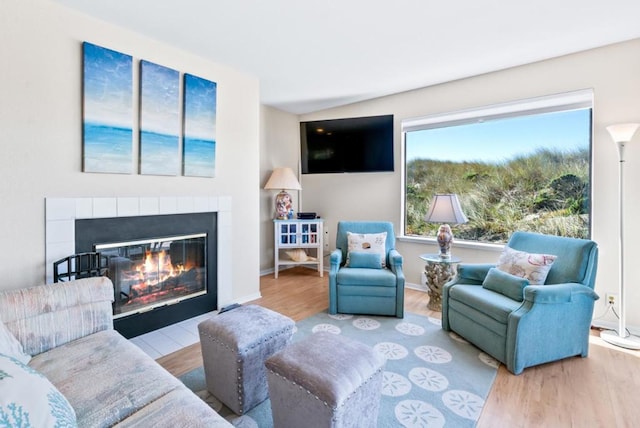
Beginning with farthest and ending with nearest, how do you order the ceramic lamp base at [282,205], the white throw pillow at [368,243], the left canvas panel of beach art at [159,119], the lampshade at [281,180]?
1. the ceramic lamp base at [282,205]
2. the lampshade at [281,180]
3. the white throw pillow at [368,243]
4. the left canvas panel of beach art at [159,119]

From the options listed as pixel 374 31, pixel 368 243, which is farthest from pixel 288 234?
pixel 374 31

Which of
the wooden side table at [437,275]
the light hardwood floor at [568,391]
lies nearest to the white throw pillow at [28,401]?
the light hardwood floor at [568,391]

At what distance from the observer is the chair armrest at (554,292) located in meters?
1.99

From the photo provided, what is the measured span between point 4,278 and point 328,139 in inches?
136

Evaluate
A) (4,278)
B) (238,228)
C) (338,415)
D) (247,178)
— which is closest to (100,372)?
(338,415)

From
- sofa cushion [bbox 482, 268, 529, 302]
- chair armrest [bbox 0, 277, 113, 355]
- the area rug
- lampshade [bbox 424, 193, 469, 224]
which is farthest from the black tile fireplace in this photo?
sofa cushion [bbox 482, 268, 529, 302]

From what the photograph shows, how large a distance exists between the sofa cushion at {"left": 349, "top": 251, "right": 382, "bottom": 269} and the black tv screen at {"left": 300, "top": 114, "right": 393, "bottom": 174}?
1278 millimetres

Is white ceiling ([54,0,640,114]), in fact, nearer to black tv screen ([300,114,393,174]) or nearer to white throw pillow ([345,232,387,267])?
black tv screen ([300,114,393,174])

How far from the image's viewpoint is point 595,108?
272 cm

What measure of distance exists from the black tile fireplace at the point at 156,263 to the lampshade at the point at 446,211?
2.21 m

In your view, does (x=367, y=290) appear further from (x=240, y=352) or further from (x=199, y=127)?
(x=199, y=127)

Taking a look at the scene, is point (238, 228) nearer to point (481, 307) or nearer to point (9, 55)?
point (9, 55)

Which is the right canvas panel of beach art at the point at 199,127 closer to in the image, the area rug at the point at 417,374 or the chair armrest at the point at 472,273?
the area rug at the point at 417,374

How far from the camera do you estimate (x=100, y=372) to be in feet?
4.32
